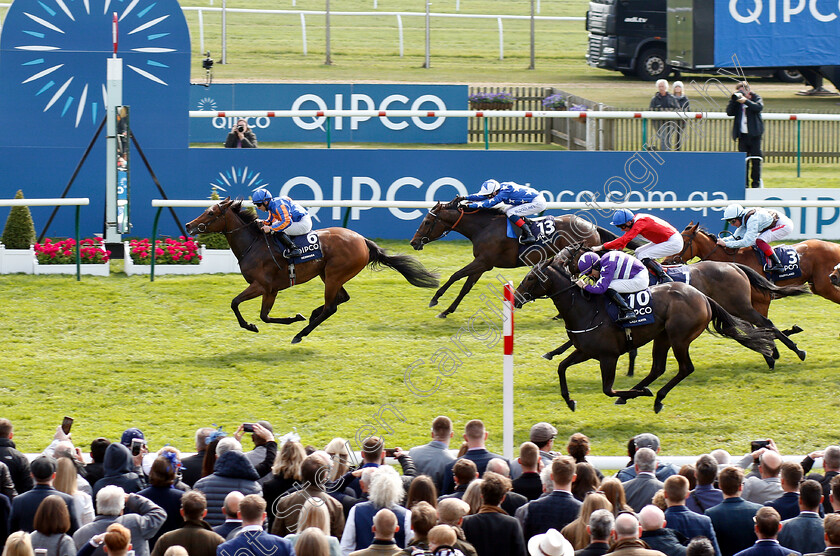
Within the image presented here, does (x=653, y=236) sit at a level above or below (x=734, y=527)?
above

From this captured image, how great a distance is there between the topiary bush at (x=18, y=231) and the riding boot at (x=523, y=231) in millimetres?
5821

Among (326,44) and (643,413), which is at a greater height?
(326,44)

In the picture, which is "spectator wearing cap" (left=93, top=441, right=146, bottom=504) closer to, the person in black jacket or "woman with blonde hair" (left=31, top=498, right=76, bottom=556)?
"woman with blonde hair" (left=31, top=498, right=76, bottom=556)

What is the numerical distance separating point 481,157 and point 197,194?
3.80m

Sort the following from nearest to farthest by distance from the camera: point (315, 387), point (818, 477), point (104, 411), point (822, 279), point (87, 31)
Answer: point (818, 477) → point (104, 411) → point (315, 387) → point (822, 279) → point (87, 31)

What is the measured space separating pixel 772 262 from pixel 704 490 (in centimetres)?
627

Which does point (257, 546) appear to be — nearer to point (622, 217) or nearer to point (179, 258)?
point (622, 217)

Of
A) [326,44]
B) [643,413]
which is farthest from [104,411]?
[326,44]

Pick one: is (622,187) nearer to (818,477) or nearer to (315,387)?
(315,387)

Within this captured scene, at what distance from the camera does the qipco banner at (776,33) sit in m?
21.9

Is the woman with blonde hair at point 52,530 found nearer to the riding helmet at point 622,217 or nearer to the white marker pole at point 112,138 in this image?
the riding helmet at point 622,217

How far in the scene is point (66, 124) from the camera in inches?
604

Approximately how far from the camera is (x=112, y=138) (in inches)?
570

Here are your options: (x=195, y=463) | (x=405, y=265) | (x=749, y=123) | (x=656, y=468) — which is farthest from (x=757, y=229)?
(x=195, y=463)
